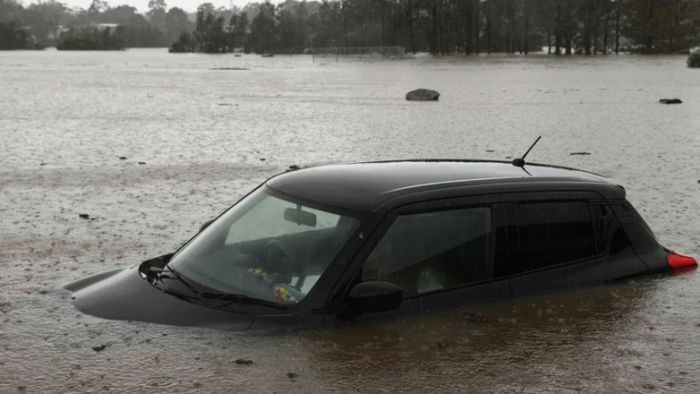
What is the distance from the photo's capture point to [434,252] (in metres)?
5.46

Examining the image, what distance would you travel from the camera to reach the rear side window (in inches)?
226

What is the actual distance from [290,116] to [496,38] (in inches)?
5617

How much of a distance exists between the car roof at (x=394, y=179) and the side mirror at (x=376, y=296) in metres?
0.51

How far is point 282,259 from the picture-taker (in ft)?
17.7

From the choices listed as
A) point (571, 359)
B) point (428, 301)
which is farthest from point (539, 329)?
point (428, 301)

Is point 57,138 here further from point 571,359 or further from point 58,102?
point 571,359

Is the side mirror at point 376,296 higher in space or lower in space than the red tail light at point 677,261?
higher

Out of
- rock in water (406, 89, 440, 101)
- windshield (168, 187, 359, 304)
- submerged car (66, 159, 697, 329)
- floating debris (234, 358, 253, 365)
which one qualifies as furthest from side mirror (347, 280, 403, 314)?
rock in water (406, 89, 440, 101)

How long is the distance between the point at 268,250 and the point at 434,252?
40.1 inches

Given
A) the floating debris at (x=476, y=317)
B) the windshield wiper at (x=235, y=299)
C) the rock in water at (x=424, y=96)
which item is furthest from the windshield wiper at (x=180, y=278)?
the rock in water at (x=424, y=96)

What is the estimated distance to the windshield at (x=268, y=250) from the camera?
5273 millimetres

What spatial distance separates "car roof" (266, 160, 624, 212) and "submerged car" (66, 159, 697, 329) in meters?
0.01

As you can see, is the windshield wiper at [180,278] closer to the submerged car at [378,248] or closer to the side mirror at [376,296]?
the submerged car at [378,248]

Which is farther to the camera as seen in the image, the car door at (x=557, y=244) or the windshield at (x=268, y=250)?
the car door at (x=557, y=244)
